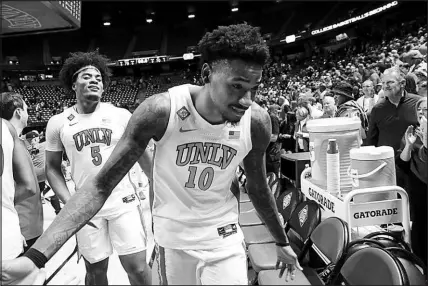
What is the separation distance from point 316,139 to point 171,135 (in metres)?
1.35

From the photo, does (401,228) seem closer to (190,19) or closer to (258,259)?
(258,259)

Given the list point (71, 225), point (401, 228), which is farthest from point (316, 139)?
point (71, 225)

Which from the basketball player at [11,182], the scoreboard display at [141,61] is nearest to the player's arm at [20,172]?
the basketball player at [11,182]

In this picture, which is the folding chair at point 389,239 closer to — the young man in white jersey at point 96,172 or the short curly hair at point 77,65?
the young man in white jersey at point 96,172

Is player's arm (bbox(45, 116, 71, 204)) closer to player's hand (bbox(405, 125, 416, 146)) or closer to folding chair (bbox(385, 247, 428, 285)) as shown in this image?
folding chair (bbox(385, 247, 428, 285))

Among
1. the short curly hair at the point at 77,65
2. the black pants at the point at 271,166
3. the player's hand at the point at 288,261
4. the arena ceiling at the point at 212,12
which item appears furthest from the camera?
the arena ceiling at the point at 212,12

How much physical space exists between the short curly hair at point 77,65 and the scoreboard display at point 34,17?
2.55m

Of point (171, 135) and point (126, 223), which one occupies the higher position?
point (171, 135)

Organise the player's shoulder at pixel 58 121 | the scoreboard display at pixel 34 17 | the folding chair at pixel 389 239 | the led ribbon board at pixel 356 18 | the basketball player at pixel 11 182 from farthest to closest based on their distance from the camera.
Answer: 1. the led ribbon board at pixel 356 18
2. the scoreboard display at pixel 34 17
3. the player's shoulder at pixel 58 121
4. the folding chair at pixel 389 239
5. the basketball player at pixel 11 182

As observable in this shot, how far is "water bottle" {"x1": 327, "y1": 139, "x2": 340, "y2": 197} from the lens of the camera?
2389 millimetres

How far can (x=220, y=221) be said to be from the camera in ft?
5.12

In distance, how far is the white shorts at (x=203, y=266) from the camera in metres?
1.47

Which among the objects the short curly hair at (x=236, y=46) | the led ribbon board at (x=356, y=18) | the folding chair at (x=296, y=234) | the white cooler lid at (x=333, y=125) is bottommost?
the folding chair at (x=296, y=234)

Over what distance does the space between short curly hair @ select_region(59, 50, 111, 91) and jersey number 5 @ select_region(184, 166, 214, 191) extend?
1.52m
